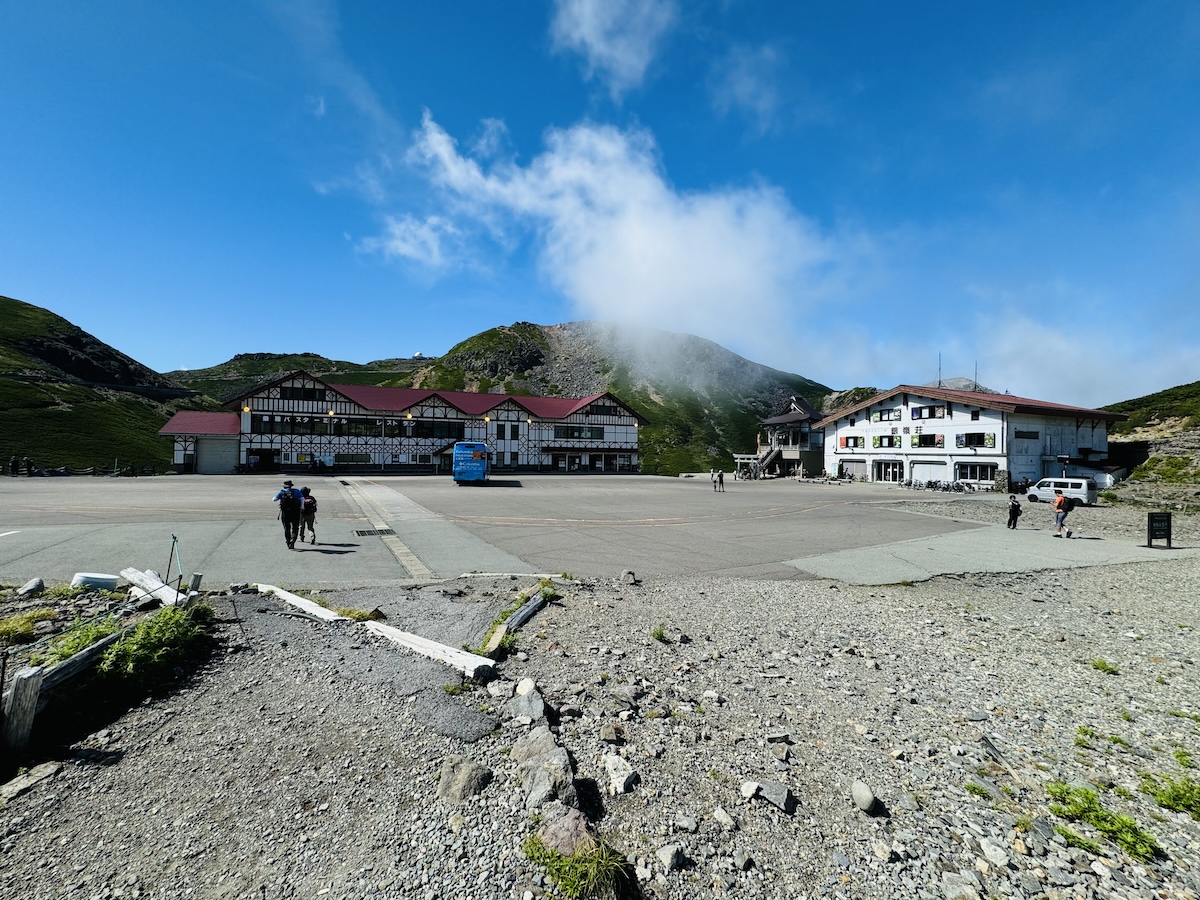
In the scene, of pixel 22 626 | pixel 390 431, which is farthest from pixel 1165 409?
pixel 390 431

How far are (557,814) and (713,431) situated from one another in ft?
465

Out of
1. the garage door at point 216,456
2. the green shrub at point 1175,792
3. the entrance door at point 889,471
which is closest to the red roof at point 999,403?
the entrance door at point 889,471

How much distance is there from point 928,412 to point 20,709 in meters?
69.8

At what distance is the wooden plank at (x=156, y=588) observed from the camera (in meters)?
8.96

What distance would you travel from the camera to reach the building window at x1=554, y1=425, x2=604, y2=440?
81500 millimetres

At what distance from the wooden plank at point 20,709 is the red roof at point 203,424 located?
227ft

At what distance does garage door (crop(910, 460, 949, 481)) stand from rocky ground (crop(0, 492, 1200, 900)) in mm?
54705

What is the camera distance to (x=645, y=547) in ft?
60.3

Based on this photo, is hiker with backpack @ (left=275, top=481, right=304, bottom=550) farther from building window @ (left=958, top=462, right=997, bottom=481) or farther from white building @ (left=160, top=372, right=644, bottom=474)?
building window @ (left=958, top=462, right=997, bottom=481)

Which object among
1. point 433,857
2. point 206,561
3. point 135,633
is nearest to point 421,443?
point 206,561

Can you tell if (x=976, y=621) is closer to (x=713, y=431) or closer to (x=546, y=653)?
(x=546, y=653)

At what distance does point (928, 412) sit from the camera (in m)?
59.0

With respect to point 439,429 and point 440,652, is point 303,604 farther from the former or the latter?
point 439,429

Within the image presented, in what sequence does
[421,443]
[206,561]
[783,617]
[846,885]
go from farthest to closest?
[421,443], [206,561], [783,617], [846,885]
